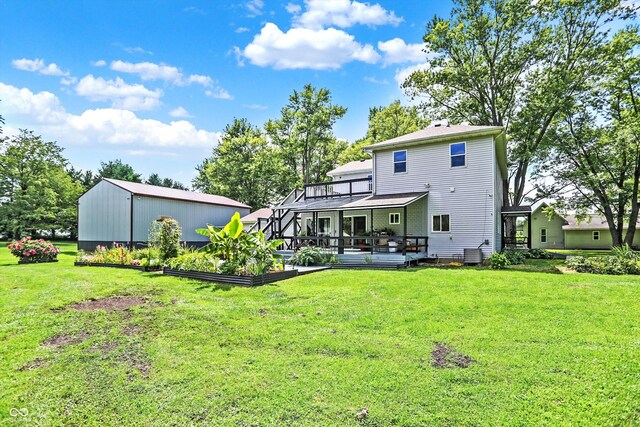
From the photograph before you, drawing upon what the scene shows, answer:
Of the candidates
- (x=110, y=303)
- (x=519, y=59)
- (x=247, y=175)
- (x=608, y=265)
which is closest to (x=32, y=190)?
(x=247, y=175)

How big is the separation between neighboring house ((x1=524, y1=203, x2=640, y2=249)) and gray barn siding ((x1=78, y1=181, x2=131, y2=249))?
38.1m

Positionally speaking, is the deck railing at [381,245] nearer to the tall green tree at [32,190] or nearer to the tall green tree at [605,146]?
the tall green tree at [605,146]

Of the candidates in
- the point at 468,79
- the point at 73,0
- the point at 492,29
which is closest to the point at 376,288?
the point at 73,0

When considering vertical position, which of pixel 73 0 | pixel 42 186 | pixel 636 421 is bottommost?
pixel 636 421

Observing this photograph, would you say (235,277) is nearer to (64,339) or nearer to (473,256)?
(64,339)

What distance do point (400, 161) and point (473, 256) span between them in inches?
251

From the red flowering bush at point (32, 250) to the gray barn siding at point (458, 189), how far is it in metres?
19.4

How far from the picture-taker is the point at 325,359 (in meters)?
4.86

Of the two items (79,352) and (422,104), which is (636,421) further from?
(422,104)

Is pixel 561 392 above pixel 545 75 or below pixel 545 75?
below

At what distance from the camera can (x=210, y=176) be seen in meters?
43.1

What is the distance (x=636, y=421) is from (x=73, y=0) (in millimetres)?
17889

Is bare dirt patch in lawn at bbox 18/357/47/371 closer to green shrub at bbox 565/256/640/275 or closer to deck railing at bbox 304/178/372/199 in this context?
green shrub at bbox 565/256/640/275

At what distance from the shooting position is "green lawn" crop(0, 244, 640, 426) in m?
3.63
